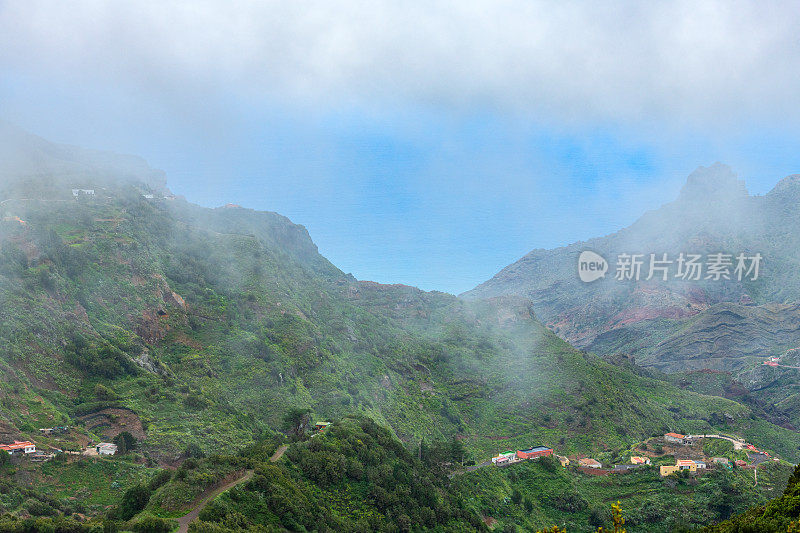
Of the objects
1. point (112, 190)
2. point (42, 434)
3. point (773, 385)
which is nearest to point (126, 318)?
point (42, 434)

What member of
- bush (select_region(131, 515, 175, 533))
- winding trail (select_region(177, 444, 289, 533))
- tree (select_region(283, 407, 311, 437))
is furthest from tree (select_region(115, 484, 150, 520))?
tree (select_region(283, 407, 311, 437))

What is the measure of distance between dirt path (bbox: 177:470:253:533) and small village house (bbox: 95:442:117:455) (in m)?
15.9

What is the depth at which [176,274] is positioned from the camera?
87.8m

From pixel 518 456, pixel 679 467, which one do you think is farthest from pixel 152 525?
pixel 679 467

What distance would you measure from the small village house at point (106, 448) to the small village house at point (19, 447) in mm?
5449

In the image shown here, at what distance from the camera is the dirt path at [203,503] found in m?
28.2

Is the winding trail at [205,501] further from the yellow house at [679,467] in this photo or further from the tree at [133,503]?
the yellow house at [679,467]

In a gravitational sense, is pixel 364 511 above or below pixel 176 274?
below

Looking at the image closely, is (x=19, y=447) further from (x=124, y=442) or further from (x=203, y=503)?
(x=203, y=503)

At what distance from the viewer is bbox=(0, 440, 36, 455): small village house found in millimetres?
37438

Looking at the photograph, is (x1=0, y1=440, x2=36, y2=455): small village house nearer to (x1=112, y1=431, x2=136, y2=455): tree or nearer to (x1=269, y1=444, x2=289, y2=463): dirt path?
(x1=112, y1=431, x2=136, y2=455): tree

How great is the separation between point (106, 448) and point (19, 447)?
7204mm

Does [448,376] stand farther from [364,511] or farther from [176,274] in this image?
[364,511]

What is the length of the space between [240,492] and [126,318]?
4500cm
